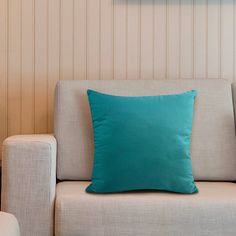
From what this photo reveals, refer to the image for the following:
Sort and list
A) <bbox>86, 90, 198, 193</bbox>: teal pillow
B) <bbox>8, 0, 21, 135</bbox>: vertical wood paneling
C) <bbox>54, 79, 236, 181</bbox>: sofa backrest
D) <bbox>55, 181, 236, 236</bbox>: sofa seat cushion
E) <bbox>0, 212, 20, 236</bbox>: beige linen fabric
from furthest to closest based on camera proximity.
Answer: <bbox>8, 0, 21, 135</bbox>: vertical wood paneling → <bbox>54, 79, 236, 181</bbox>: sofa backrest → <bbox>86, 90, 198, 193</bbox>: teal pillow → <bbox>55, 181, 236, 236</bbox>: sofa seat cushion → <bbox>0, 212, 20, 236</bbox>: beige linen fabric

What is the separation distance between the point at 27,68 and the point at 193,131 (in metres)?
0.97

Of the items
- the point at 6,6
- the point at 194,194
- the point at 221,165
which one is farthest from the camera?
the point at 6,6

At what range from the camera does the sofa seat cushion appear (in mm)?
1673

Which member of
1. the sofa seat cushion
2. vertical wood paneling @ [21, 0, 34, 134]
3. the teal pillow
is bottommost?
the sofa seat cushion

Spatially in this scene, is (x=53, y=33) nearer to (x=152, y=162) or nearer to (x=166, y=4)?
(x=166, y=4)

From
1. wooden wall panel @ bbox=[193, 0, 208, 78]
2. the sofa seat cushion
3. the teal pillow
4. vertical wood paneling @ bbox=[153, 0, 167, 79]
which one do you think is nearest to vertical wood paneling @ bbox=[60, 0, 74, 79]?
vertical wood paneling @ bbox=[153, 0, 167, 79]

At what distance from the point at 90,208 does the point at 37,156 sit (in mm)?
281

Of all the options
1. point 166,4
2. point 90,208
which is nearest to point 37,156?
point 90,208

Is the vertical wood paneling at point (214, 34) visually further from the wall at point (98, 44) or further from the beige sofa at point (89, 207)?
the beige sofa at point (89, 207)

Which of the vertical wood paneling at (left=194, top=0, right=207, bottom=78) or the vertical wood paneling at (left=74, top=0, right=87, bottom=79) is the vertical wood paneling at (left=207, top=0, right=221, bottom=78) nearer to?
the vertical wood paneling at (left=194, top=0, right=207, bottom=78)

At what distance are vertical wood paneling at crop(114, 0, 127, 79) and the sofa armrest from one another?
0.90 m

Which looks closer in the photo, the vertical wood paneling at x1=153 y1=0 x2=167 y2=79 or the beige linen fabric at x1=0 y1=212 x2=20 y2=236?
the beige linen fabric at x1=0 y1=212 x2=20 y2=236

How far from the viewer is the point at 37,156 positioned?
5.66 ft

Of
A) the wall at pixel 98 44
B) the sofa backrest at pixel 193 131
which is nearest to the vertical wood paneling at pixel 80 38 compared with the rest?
the wall at pixel 98 44
